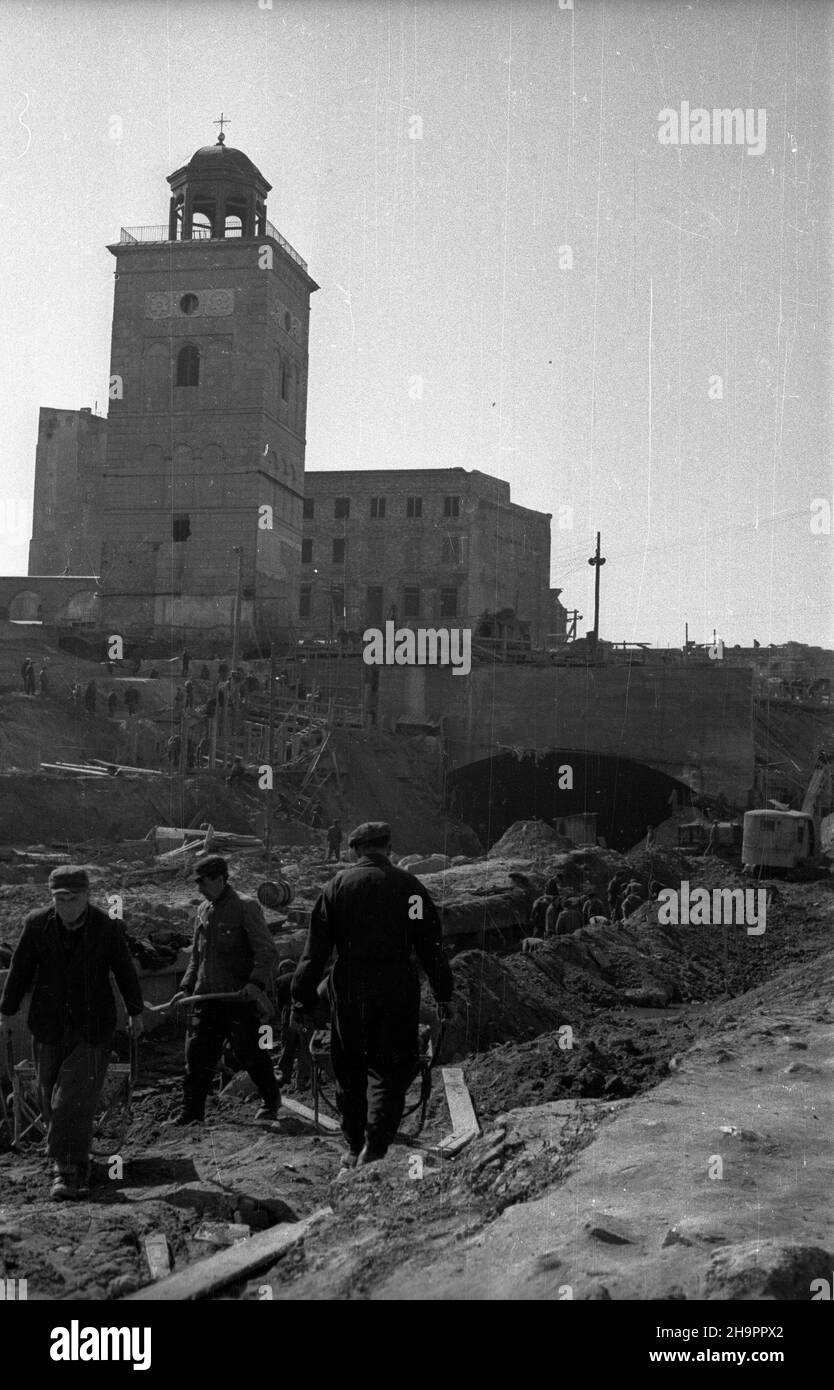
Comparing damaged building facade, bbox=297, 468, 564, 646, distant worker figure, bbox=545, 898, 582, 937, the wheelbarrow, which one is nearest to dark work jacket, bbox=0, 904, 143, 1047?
the wheelbarrow

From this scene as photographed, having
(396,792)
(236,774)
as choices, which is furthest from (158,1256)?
(396,792)

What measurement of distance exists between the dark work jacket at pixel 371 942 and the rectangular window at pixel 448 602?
55731 mm

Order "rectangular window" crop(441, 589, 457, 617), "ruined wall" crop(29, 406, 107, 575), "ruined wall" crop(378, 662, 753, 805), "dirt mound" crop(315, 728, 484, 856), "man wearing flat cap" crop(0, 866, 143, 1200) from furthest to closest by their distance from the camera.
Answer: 1. "ruined wall" crop(29, 406, 107, 575)
2. "rectangular window" crop(441, 589, 457, 617)
3. "ruined wall" crop(378, 662, 753, 805)
4. "dirt mound" crop(315, 728, 484, 856)
5. "man wearing flat cap" crop(0, 866, 143, 1200)

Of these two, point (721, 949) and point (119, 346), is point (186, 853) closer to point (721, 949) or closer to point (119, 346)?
point (721, 949)

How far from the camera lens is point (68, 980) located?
6.46 metres

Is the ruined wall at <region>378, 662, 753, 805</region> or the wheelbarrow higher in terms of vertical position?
the ruined wall at <region>378, 662, 753, 805</region>

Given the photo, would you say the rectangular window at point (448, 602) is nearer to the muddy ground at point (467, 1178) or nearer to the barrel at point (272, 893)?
the barrel at point (272, 893)

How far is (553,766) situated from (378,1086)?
29.6 m

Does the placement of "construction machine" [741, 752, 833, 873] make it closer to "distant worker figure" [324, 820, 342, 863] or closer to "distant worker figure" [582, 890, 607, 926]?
"distant worker figure" [582, 890, 607, 926]

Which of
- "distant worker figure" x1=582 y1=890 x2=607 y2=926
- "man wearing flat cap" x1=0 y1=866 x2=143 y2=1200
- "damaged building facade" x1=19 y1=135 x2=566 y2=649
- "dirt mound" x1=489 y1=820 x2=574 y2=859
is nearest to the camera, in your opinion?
"man wearing flat cap" x1=0 y1=866 x2=143 y2=1200

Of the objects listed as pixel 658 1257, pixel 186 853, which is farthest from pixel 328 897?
pixel 186 853

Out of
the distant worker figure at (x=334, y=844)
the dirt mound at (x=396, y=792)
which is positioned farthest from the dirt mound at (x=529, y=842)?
the dirt mound at (x=396, y=792)

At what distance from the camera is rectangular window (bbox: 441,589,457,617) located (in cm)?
6222

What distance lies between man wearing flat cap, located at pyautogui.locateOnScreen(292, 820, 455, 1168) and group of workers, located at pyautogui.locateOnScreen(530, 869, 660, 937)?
1101cm
